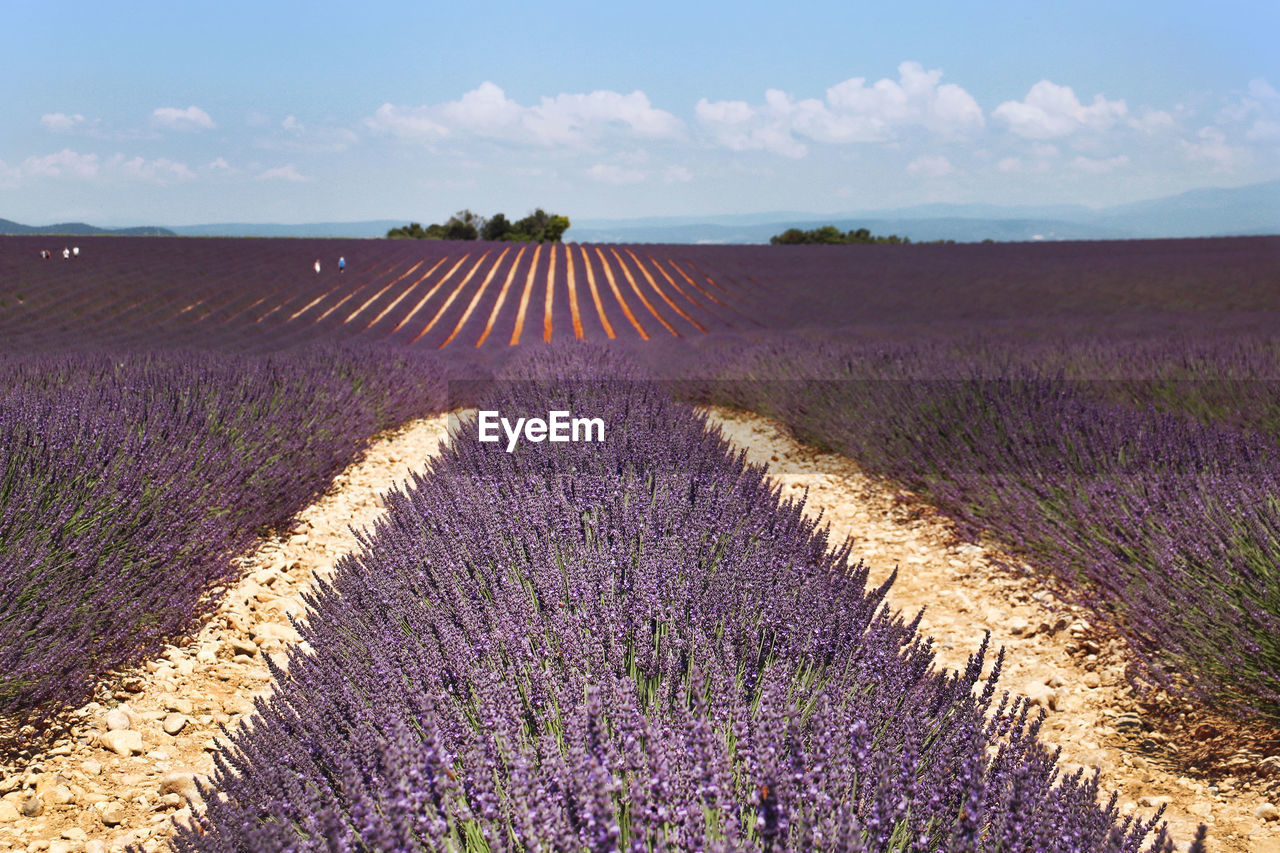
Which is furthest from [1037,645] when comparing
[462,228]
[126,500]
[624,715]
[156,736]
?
[462,228]

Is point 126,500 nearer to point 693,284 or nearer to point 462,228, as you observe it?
point 693,284

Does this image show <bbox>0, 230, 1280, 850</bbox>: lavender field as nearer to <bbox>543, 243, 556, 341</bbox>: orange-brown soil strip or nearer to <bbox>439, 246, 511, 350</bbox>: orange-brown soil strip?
<bbox>439, 246, 511, 350</bbox>: orange-brown soil strip

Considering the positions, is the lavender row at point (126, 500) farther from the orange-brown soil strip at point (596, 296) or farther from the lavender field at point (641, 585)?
the orange-brown soil strip at point (596, 296)

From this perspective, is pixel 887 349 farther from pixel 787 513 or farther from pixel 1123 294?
pixel 1123 294

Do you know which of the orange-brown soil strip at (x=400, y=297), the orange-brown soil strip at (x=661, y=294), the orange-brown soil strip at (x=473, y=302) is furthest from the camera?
the orange-brown soil strip at (x=661, y=294)

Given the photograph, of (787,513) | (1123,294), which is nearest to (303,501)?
(787,513)

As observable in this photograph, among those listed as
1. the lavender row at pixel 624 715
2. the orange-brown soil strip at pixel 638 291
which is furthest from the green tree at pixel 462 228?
the lavender row at pixel 624 715
